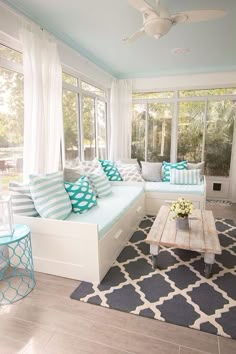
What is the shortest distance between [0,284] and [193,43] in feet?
11.8

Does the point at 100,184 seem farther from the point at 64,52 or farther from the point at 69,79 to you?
the point at 64,52

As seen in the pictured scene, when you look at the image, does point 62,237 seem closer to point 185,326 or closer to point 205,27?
point 185,326

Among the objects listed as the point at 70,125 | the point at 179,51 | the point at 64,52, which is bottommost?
the point at 70,125

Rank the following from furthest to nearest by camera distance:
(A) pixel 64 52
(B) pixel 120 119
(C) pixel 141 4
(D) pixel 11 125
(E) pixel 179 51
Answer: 1. (B) pixel 120 119
2. (E) pixel 179 51
3. (A) pixel 64 52
4. (D) pixel 11 125
5. (C) pixel 141 4

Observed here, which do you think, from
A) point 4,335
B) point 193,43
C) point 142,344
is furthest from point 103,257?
point 193,43

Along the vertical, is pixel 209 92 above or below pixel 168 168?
above

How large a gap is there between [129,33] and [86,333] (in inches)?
121

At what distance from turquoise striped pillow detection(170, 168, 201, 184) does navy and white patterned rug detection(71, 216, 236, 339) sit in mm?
1468

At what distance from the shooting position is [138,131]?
5062mm

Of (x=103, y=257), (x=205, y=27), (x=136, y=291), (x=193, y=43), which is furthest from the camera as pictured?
(x=193, y=43)

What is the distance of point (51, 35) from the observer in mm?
2764

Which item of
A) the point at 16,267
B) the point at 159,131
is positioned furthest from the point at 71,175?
the point at 159,131

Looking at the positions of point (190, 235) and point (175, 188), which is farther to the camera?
point (175, 188)

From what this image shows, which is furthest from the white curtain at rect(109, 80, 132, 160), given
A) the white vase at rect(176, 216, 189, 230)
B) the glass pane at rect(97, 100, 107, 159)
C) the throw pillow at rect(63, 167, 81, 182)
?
the white vase at rect(176, 216, 189, 230)
